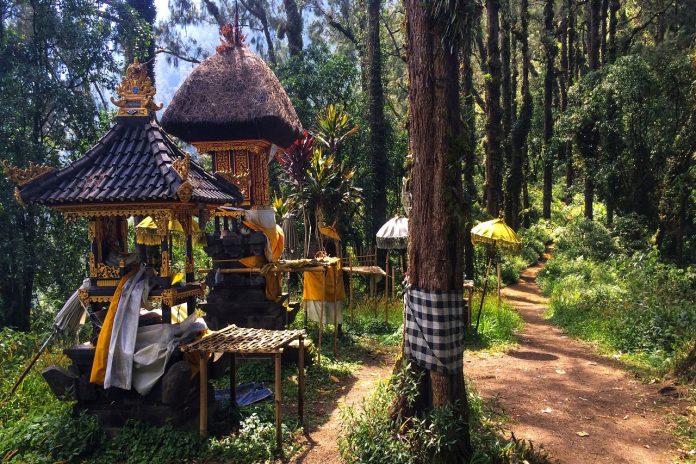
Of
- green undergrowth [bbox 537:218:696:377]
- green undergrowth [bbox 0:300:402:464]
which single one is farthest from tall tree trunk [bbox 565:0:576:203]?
green undergrowth [bbox 0:300:402:464]

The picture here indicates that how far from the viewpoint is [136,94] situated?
626cm

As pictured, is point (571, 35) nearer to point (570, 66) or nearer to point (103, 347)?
point (570, 66)

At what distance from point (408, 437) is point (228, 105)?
6883mm

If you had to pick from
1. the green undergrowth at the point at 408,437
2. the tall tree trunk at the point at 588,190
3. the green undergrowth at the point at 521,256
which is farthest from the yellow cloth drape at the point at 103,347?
the tall tree trunk at the point at 588,190

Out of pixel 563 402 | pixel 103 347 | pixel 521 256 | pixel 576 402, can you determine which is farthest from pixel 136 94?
pixel 521 256

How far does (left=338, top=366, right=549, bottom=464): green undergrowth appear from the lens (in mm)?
4379

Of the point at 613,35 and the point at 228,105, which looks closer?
the point at 228,105

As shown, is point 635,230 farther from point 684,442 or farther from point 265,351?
point 265,351

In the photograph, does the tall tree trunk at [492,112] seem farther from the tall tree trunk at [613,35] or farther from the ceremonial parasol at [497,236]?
the tall tree trunk at [613,35]

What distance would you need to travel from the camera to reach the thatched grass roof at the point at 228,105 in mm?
9102

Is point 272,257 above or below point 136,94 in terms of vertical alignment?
below

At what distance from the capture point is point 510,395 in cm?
692

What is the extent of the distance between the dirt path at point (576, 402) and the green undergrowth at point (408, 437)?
711 mm

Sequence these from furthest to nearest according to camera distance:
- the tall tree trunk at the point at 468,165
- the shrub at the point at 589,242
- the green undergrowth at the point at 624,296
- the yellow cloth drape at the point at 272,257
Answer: the shrub at the point at 589,242
the yellow cloth drape at the point at 272,257
the green undergrowth at the point at 624,296
the tall tree trunk at the point at 468,165
